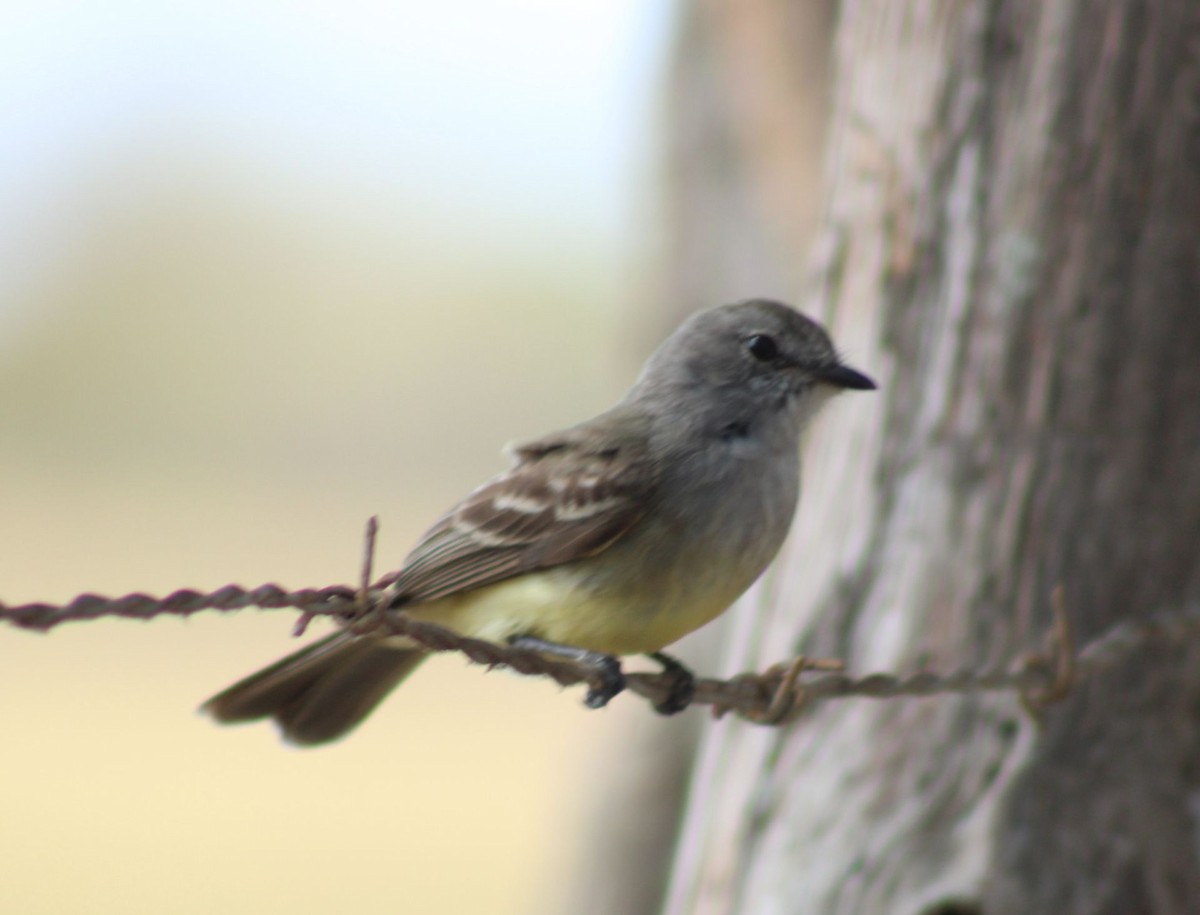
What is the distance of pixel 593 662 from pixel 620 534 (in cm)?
35

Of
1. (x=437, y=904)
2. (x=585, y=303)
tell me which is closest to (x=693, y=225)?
(x=437, y=904)

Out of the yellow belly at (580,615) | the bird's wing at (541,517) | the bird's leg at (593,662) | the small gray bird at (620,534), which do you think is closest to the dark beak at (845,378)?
the small gray bird at (620,534)

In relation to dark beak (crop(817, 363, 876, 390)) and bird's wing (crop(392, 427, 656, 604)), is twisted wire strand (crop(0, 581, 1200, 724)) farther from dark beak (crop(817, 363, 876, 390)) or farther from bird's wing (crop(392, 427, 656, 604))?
dark beak (crop(817, 363, 876, 390))

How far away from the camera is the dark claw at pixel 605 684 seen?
11.5ft

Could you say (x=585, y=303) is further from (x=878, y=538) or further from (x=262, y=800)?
(x=878, y=538)

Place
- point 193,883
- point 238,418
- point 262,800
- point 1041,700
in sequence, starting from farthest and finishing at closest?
point 238,418
point 262,800
point 193,883
point 1041,700

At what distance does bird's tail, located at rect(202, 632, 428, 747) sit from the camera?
151 inches

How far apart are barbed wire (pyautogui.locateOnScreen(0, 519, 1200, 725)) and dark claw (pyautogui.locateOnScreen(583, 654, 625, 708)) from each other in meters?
0.03

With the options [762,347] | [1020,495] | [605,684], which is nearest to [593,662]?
[605,684]

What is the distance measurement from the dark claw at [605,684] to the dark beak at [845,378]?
1.08 meters

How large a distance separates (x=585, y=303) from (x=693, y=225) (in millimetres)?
17474

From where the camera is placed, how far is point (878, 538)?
411 centimetres

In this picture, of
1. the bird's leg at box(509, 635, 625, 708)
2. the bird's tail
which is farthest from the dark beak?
the bird's tail

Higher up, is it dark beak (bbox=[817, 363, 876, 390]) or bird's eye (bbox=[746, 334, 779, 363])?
bird's eye (bbox=[746, 334, 779, 363])
